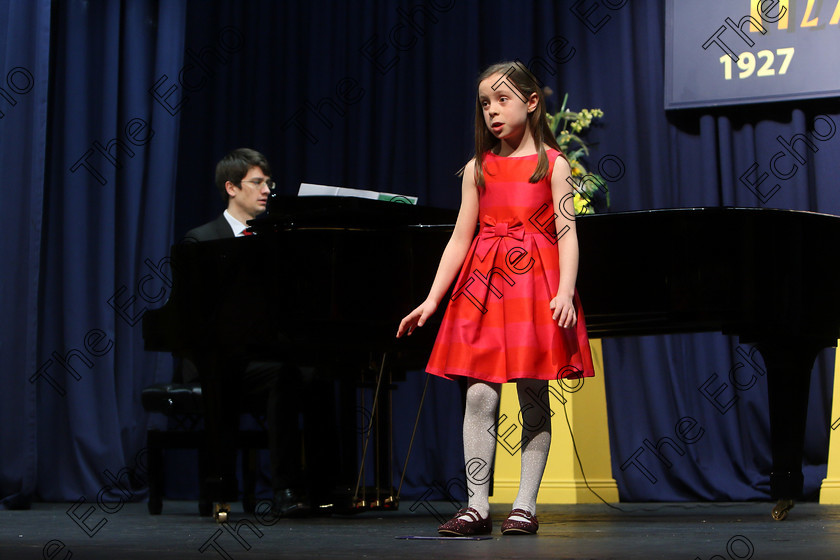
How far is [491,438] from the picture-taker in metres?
2.26

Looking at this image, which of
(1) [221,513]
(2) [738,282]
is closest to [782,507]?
(2) [738,282]

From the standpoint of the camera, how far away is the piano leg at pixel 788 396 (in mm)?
2904

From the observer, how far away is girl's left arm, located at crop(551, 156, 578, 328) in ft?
7.19

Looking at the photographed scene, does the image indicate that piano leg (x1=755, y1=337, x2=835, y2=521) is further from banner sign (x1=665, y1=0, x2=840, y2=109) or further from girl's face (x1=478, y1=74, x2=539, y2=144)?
banner sign (x1=665, y1=0, x2=840, y2=109)

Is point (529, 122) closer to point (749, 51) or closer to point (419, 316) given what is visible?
point (419, 316)

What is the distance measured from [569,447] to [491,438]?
77.8 inches

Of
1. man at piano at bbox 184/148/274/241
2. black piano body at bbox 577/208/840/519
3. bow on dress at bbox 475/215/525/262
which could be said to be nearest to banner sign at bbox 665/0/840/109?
black piano body at bbox 577/208/840/519

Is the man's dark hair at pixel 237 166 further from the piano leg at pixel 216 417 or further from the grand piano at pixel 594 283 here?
the piano leg at pixel 216 417

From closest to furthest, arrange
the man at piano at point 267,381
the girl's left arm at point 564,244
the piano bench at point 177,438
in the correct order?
the girl's left arm at point 564,244 < the man at piano at point 267,381 < the piano bench at point 177,438

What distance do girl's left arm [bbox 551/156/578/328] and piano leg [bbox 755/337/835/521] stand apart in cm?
96

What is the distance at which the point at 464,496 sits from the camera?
15.4 ft

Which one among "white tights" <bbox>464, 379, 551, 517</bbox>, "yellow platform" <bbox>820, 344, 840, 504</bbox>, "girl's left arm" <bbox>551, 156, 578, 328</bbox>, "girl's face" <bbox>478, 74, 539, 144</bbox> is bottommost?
"yellow platform" <bbox>820, 344, 840, 504</bbox>

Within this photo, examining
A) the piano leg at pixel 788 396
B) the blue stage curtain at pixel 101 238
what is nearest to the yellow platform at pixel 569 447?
the piano leg at pixel 788 396

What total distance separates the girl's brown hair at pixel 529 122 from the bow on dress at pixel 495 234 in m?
0.10
